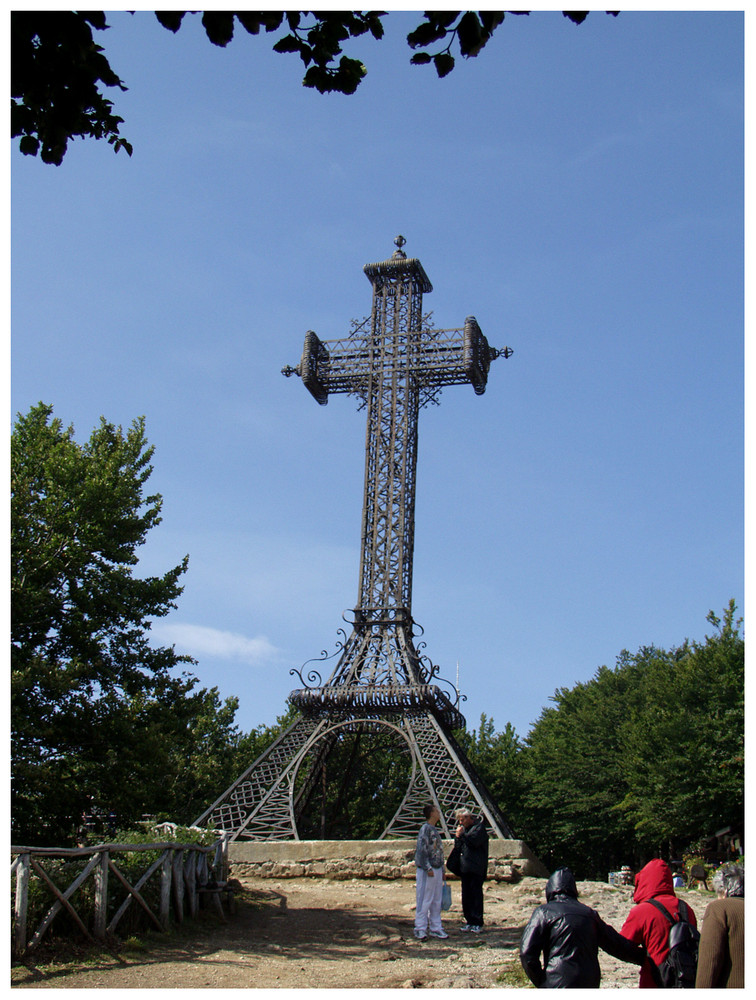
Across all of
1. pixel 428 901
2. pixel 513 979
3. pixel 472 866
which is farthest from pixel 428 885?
pixel 513 979

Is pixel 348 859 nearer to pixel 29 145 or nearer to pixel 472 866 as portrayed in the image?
pixel 472 866

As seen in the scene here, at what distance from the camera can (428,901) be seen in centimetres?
977

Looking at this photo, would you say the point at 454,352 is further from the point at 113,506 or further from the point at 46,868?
the point at 46,868

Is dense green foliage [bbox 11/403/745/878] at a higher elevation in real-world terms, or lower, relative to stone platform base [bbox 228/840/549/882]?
higher

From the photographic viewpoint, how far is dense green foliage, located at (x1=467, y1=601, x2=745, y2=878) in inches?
1038

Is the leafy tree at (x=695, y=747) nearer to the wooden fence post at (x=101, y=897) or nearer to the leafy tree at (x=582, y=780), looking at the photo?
the leafy tree at (x=582, y=780)

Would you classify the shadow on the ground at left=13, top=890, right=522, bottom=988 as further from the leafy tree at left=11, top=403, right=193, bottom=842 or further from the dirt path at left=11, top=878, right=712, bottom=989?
the leafy tree at left=11, top=403, right=193, bottom=842

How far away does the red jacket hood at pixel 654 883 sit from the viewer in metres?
5.59

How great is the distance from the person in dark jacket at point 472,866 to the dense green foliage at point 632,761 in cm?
1733

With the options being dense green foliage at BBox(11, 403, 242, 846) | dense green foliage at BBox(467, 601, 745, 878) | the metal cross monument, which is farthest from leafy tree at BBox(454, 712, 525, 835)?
dense green foliage at BBox(11, 403, 242, 846)

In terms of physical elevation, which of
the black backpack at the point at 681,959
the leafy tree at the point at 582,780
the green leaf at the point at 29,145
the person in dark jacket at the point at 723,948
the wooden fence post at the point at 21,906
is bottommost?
the leafy tree at the point at 582,780

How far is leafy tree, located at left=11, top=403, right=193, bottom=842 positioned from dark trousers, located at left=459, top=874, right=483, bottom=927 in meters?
5.19

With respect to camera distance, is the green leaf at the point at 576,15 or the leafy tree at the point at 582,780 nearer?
the green leaf at the point at 576,15

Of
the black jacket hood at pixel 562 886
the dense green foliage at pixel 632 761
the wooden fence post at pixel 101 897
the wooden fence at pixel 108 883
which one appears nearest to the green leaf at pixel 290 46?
the black jacket hood at pixel 562 886
